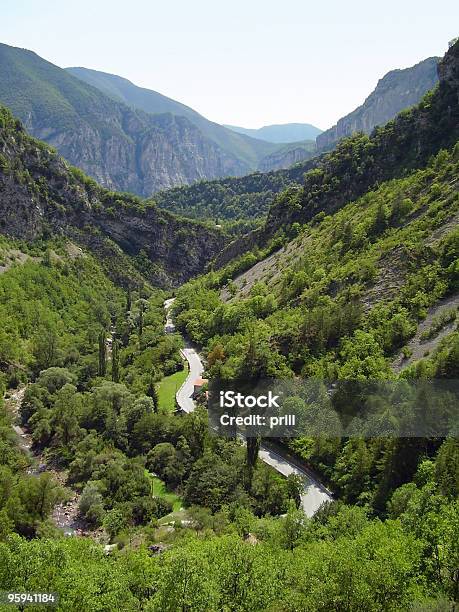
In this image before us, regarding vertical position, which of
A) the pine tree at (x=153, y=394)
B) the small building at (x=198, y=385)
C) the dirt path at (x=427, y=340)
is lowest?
the pine tree at (x=153, y=394)

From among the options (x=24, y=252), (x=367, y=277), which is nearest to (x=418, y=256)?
(x=367, y=277)

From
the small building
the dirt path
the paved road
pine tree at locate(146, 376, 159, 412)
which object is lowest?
the paved road

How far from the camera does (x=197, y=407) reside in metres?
62.7

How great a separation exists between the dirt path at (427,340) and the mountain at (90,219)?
89.8 metres

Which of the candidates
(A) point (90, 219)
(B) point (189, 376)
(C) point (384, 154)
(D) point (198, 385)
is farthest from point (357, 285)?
(A) point (90, 219)

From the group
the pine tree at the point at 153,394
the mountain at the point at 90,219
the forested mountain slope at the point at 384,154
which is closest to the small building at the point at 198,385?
the pine tree at the point at 153,394

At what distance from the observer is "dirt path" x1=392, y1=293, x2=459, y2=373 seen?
52209 mm

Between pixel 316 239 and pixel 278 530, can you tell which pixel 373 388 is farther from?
pixel 316 239

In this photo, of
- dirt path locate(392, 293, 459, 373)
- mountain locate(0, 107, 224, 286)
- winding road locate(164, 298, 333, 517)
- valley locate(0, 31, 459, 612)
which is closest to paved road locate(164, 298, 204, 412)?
winding road locate(164, 298, 333, 517)

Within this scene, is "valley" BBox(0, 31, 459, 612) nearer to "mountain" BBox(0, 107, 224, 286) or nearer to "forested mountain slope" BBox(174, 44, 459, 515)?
"forested mountain slope" BBox(174, 44, 459, 515)

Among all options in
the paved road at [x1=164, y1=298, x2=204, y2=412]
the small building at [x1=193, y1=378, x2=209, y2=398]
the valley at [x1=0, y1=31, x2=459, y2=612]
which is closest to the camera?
the valley at [x1=0, y1=31, x2=459, y2=612]

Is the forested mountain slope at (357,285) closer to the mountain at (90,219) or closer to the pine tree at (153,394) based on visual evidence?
the pine tree at (153,394)

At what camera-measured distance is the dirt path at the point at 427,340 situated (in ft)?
171

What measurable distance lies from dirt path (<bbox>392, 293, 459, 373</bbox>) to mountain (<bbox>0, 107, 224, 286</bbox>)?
89.8 meters
